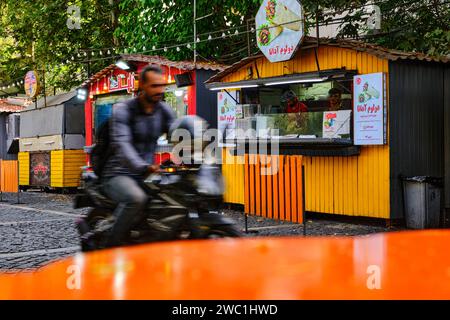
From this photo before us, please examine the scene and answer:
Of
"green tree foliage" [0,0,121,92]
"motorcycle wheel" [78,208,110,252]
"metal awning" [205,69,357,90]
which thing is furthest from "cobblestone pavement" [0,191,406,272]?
"green tree foliage" [0,0,121,92]

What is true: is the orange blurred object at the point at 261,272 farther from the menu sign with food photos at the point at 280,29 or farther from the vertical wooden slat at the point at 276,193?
the menu sign with food photos at the point at 280,29

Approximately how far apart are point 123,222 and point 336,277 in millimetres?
3921

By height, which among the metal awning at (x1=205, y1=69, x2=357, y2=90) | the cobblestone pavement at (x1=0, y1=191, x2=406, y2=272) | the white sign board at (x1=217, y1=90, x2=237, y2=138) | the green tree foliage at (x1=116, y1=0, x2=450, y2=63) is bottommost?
the cobblestone pavement at (x1=0, y1=191, x2=406, y2=272)

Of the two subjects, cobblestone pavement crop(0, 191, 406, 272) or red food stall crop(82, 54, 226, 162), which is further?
red food stall crop(82, 54, 226, 162)

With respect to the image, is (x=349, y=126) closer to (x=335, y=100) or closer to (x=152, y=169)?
(x=335, y=100)

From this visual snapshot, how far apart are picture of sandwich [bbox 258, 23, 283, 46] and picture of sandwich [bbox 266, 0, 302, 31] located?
11 centimetres

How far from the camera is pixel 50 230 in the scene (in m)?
10.9

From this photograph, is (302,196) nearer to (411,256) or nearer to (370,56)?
(370,56)

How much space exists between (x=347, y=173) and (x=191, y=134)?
289 inches

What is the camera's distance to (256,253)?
51.8 inches

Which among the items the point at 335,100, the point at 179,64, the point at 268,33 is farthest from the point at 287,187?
the point at 179,64

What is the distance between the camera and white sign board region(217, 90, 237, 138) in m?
14.6

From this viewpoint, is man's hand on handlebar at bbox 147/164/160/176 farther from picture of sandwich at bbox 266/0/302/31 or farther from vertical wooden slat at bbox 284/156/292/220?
picture of sandwich at bbox 266/0/302/31

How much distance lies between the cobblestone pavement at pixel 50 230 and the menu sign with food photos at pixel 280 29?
3502mm
